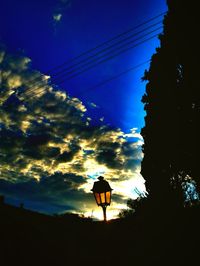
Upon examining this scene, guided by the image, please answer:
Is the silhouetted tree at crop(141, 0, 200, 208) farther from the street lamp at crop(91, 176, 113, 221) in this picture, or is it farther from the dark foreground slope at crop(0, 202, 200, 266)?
the street lamp at crop(91, 176, 113, 221)

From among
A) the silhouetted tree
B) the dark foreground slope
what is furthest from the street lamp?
the silhouetted tree

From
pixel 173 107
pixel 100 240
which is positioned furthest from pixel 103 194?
pixel 173 107

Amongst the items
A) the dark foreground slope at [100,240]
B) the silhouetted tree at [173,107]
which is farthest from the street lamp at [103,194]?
the silhouetted tree at [173,107]

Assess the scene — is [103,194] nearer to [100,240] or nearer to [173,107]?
[100,240]

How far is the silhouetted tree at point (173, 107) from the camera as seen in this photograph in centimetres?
1127

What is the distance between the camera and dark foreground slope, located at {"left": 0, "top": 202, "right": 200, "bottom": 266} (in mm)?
5816

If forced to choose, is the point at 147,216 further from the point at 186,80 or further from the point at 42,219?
the point at 186,80

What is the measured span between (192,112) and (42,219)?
8.45 metres

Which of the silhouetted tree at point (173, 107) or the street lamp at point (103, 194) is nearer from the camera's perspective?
the street lamp at point (103, 194)

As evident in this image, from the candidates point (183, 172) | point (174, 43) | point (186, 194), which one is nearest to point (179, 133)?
point (183, 172)

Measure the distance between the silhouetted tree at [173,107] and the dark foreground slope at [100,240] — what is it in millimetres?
4147

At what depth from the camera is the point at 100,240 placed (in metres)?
6.89

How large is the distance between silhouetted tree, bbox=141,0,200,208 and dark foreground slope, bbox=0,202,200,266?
4.15 metres

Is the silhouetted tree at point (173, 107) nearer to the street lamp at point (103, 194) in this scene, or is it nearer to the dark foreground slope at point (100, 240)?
the dark foreground slope at point (100, 240)
